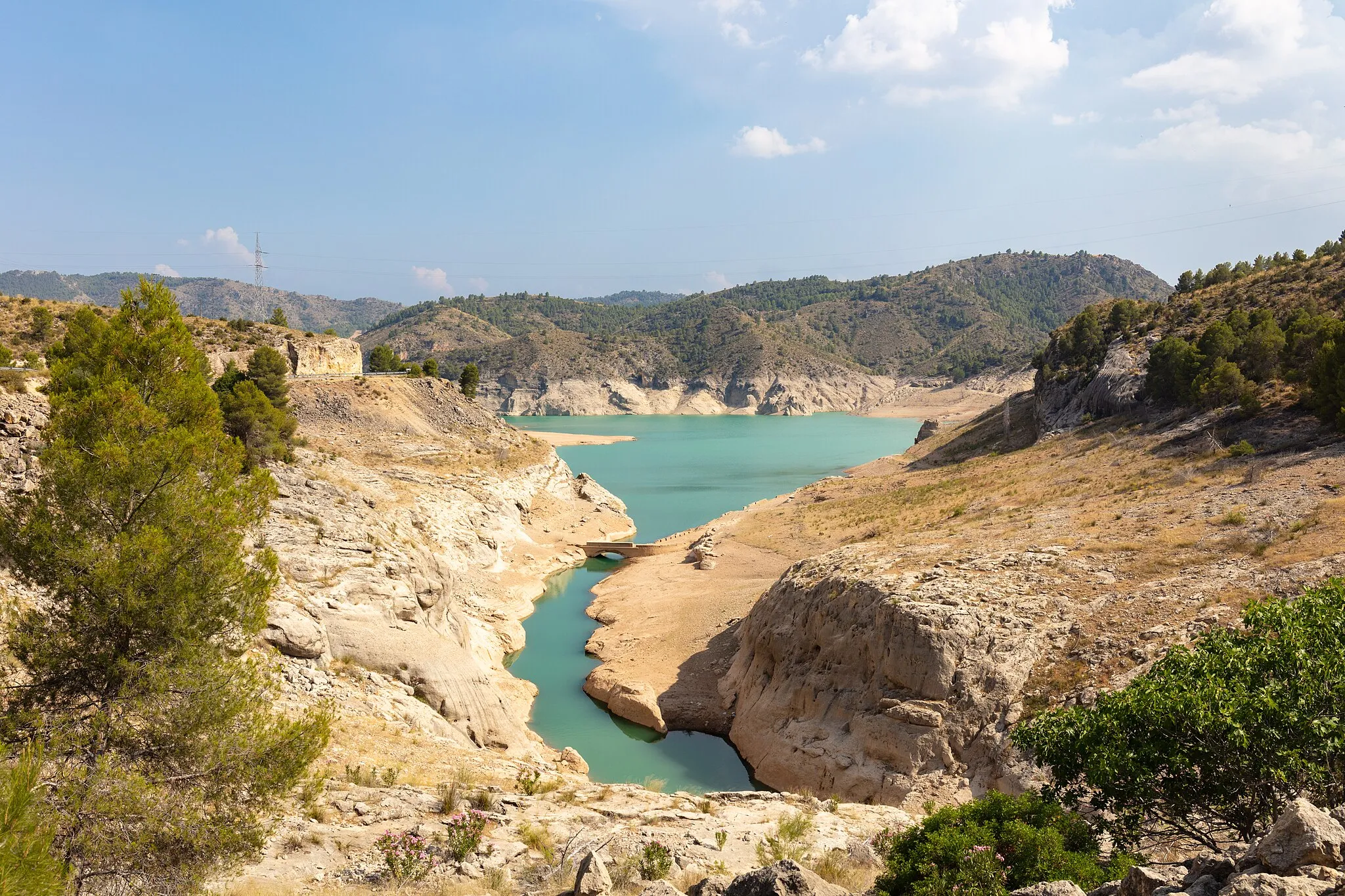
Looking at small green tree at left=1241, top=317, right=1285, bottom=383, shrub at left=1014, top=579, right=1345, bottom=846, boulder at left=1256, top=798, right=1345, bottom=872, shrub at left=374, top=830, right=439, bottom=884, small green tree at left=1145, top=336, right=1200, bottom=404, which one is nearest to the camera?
boulder at left=1256, top=798, right=1345, bottom=872

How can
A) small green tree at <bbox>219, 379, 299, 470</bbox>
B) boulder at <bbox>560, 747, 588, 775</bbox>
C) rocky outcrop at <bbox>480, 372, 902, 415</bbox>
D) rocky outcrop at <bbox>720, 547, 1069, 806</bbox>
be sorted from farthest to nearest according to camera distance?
rocky outcrop at <bbox>480, 372, 902, 415</bbox> → small green tree at <bbox>219, 379, 299, 470</bbox> → boulder at <bbox>560, 747, 588, 775</bbox> → rocky outcrop at <bbox>720, 547, 1069, 806</bbox>

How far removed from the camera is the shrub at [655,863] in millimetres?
10920

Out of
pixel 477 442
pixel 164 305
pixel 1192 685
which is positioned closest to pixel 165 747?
pixel 164 305

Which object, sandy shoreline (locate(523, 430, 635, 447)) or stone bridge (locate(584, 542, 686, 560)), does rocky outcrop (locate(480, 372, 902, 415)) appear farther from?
stone bridge (locate(584, 542, 686, 560))

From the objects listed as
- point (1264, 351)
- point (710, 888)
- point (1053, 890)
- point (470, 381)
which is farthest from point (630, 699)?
point (470, 381)

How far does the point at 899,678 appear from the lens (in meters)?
19.9

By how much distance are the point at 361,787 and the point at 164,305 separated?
8513 mm

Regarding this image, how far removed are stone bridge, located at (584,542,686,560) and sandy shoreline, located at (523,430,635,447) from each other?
64.7 m

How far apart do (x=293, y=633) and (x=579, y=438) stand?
102 metres

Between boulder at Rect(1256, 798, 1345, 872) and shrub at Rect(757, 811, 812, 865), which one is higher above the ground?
boulder at Rect(1256, 798, 1345, 872)

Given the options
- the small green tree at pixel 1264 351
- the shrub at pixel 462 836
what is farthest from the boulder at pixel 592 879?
the small green tree at pixel 1264 351

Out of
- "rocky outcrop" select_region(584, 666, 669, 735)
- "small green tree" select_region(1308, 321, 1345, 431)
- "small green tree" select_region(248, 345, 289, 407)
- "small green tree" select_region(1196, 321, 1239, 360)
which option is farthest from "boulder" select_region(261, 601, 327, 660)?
"small green tree" select_region(1196, 321, 1239, 360)

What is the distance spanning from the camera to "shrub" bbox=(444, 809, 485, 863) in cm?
1112

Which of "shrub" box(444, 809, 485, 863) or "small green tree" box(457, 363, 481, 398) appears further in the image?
"small green tree" box(457, 363, 481, 398)
